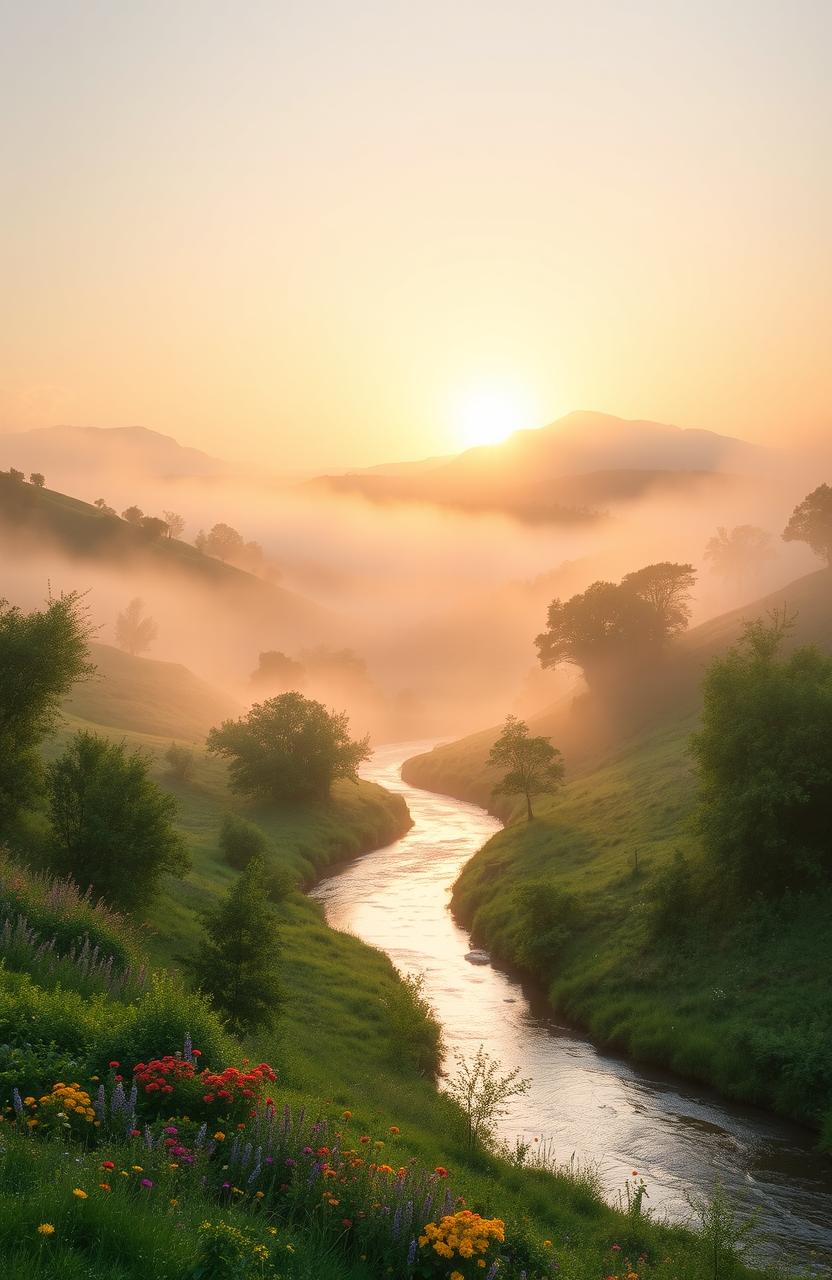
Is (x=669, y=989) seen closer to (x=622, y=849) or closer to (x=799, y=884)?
(x=799, y=884)

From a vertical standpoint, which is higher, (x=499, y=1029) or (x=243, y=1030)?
(x=243, y=1030)

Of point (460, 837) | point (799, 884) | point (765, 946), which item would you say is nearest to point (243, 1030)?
point (765, 946)

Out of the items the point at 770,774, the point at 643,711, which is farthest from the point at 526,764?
the point at 770,774

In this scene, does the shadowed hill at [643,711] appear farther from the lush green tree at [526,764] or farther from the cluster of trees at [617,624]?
the lush green tree at [526,764]

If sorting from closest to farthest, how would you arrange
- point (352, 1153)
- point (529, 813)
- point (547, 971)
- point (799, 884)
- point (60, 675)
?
point (352, 1153) → point (60, 675) → point (799, 884) → point (547, 971) → point (529, 813)

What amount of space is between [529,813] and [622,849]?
Result: 18122 millimetres

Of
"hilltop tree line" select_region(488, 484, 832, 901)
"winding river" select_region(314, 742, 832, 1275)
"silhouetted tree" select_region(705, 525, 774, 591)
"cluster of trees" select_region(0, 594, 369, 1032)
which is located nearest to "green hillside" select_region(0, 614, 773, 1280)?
"cluster of trees" select_region(0, 594, 369, 1032)

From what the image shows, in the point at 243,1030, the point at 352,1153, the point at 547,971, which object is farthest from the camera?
the point at 547,971

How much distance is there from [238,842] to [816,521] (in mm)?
100910

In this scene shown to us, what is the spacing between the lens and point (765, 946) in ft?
132

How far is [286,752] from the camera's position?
288 ft

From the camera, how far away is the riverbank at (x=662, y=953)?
110 feet

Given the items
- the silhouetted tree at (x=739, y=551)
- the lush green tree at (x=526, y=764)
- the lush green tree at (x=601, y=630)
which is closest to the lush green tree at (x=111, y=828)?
the lush green tree at (x=526, y=764)

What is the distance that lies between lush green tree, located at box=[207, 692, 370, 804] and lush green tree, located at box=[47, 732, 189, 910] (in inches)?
1832
